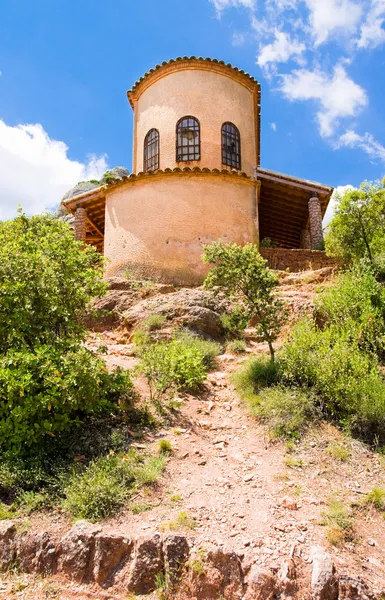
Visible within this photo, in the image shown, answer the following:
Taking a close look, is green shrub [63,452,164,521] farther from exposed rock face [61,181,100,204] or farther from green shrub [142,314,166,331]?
exposed rock face [61,181,100,204]

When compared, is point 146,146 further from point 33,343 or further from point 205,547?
point 205,547

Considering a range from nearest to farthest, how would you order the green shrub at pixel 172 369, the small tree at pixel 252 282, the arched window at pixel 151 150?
1. the green shrub at pixel 172 369
2. the small tree at pixel 252 282
3. the arched window at pixel 151 150

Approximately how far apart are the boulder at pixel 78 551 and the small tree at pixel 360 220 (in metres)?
9.06

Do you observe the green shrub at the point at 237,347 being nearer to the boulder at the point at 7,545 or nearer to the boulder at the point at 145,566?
the boulder at the point at 145,566

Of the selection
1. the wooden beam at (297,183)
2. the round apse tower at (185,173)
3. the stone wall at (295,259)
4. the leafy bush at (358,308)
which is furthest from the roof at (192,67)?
the leafy bush at (358,308)

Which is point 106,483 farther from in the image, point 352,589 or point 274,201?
point 274,201

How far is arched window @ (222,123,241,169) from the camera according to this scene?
15582 mm

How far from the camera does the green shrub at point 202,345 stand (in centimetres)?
945

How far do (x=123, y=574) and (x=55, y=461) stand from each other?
1.97 metres

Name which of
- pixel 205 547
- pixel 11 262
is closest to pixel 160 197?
pixel 11 262

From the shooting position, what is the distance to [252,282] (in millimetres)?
8836

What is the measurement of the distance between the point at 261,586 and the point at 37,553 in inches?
98.4

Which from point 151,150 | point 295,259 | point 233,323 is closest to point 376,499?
point 233,323

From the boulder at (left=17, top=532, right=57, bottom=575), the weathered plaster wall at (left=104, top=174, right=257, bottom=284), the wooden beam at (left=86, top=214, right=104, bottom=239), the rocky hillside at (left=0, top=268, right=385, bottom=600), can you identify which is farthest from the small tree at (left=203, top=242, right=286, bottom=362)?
the wooden beam at (left=86, top=214, right=104, bottom=239)
